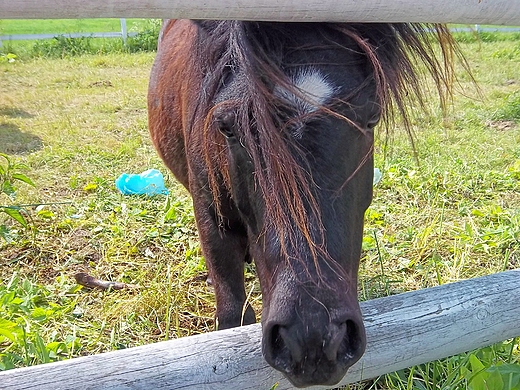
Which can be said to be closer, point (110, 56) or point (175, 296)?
point (175, 296)

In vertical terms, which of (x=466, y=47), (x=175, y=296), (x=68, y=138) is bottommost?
(x=175, y=296)

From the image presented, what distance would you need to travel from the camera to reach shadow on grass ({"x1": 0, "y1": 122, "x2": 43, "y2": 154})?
493 cm

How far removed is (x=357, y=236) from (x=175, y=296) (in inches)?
55.4

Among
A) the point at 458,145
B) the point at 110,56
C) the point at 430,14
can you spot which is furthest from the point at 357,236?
the point at 110,56

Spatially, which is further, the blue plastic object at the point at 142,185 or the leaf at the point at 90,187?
the leaf at the point at 90,187

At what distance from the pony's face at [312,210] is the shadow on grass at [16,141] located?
160 inches

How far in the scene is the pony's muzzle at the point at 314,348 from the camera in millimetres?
1118

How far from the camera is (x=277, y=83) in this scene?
1330 millimetres

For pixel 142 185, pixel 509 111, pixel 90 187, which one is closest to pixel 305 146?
pixel 142 185

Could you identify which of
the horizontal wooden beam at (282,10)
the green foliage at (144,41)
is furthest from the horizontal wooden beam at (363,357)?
the green foliage at (144,41)

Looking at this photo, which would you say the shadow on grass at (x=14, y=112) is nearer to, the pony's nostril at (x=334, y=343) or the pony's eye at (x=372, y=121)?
the pony's eye at (x=372, y=121)

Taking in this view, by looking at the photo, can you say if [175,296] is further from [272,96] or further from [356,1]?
[356,1]

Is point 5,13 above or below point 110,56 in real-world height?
below

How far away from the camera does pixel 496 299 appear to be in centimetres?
153
